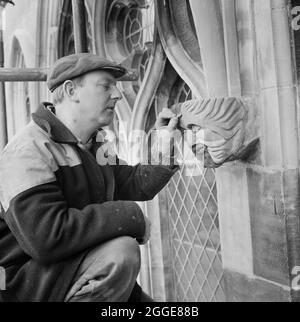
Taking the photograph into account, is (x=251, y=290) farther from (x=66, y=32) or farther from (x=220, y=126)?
(x=66, y=32)

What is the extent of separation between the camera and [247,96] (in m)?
2.22

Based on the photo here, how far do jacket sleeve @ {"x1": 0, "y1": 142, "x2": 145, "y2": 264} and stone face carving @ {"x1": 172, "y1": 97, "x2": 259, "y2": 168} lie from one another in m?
0.84

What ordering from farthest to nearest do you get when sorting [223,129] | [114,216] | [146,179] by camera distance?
[223,129]
[146,179]
[114,216]

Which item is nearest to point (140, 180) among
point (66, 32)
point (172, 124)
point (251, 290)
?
point (172, 124)

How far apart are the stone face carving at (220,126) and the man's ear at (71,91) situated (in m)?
0.66

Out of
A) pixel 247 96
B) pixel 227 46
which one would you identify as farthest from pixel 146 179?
pixel 227 46

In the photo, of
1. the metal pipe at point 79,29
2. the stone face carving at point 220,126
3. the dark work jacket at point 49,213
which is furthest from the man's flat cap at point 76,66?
the metal pipe at point 79,29

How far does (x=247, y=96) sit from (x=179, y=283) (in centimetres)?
215

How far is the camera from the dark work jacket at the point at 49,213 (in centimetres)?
131

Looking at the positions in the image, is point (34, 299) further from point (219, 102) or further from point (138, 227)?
point (219, 102)

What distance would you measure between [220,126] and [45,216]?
1.09 metres

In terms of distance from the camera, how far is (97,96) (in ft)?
5.15

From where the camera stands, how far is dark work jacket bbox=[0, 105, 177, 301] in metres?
1.31
